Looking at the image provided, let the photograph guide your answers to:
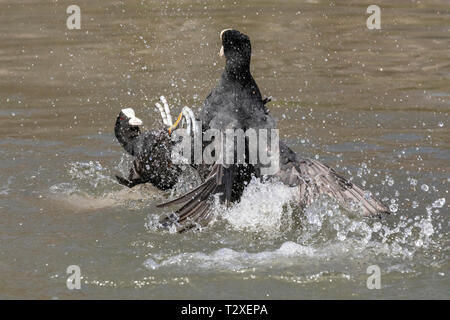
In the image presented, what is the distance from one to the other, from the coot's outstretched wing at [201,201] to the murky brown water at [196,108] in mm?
115

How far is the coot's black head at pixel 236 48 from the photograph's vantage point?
5555 mm

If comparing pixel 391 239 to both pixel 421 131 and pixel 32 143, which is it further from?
pixel 32 143

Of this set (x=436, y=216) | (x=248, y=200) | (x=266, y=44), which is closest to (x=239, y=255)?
(x=248, y=200)

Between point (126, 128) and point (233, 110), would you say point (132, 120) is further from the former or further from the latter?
point (233, 110)

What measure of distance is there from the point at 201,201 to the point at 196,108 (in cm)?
304

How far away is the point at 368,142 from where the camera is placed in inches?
286

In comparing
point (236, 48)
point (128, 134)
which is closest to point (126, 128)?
point (128, 134)

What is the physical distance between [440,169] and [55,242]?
319 cm

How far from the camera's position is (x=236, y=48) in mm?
5574

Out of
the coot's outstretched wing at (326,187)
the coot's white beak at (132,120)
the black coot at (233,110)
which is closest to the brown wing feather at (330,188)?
the coot's outstretched wing at (326,187)

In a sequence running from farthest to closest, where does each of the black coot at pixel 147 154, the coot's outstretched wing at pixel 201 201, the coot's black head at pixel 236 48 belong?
the black coot at pixel 147 154, the coot's black head at pixel 236 48, the coot's outstretched wing at pixel 201 201

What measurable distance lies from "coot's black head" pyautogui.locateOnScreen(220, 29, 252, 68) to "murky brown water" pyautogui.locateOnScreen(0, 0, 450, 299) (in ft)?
2.89

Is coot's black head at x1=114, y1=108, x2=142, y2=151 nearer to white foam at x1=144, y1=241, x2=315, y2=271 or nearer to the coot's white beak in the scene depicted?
the coot's white beak

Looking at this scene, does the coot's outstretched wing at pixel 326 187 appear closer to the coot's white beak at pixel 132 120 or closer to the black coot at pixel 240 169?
the black coot at pixel 240 169
